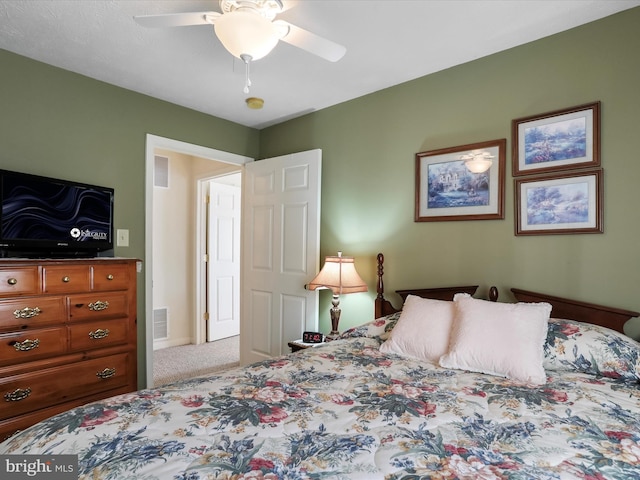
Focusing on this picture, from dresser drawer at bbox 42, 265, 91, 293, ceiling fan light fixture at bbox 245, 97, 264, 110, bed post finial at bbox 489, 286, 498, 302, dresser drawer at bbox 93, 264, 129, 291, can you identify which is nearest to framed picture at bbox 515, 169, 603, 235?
bed post finial at bbox 489, 286, 498, 302

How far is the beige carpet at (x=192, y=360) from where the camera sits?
361 centimetres

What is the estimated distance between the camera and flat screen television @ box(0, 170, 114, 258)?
86.2 inches

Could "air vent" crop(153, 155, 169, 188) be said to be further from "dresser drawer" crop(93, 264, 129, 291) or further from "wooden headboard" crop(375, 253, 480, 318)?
"wooden headboard" crop(375, 253, 480, 318)

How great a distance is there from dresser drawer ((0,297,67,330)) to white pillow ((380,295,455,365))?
A: 6.23ft

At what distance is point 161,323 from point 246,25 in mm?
3901

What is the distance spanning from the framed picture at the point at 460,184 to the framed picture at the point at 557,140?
11 cm

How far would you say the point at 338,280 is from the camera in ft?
9.11

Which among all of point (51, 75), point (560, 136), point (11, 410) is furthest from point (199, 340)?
point (560, 136)

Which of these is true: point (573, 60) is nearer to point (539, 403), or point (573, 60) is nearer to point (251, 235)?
point (539, 403)

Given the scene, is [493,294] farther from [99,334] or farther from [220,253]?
[220,253]

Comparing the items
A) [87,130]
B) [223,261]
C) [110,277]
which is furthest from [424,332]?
[223,261]

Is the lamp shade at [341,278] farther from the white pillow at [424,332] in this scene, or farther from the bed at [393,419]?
the bed at [393,419]

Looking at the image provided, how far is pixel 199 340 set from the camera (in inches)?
187

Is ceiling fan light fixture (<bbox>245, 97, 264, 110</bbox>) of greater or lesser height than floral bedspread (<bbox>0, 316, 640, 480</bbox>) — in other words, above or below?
above
